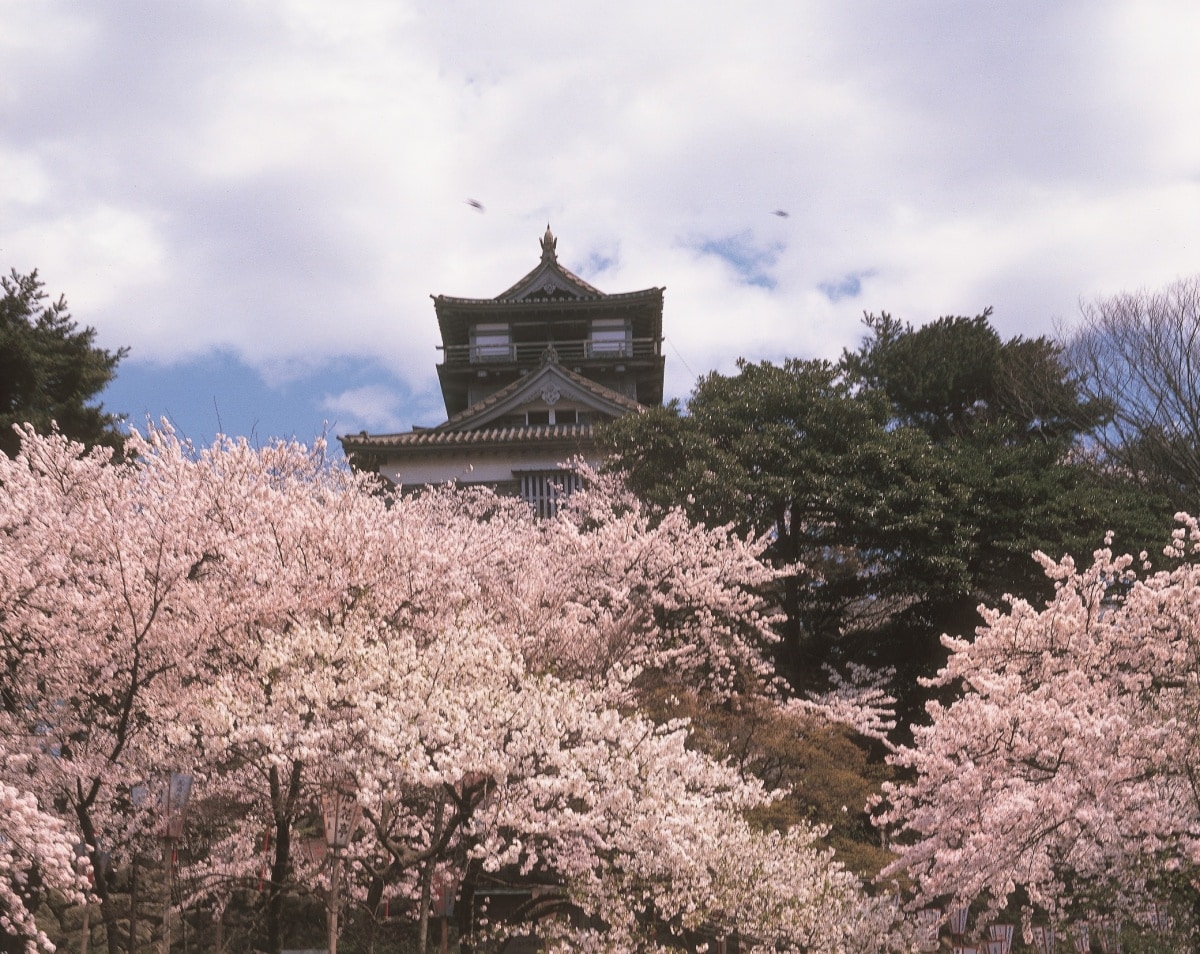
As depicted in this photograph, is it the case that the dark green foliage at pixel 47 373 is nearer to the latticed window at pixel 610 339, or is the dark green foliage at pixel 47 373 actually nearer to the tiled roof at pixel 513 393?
the tiled roof at pixel 513 393

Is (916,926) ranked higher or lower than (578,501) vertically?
lower

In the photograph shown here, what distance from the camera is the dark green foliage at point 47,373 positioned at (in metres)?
19.8

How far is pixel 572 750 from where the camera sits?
32.2ft

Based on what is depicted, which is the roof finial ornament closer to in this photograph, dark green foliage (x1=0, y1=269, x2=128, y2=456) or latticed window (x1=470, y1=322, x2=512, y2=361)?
latticed window (x1=470, y1=322, x2=512, y2=361)

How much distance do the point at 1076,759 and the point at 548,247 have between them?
28.2m

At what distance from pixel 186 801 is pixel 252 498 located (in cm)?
415

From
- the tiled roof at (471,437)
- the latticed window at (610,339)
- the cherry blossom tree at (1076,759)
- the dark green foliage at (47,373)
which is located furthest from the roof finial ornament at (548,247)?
the cherry blossom tree at (1076,759)

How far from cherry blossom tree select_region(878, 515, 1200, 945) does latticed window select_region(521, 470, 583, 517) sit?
14.8 meters

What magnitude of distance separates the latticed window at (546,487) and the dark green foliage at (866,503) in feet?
A: 11.5

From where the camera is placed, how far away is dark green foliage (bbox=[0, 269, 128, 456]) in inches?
780

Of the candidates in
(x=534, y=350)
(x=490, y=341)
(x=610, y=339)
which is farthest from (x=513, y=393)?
(x=610, y=339)

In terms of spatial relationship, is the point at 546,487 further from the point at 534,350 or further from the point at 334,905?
the point at 334,905

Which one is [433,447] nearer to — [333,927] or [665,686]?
[665,686]

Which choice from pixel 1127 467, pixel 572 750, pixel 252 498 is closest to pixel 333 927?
pixel 572 750
